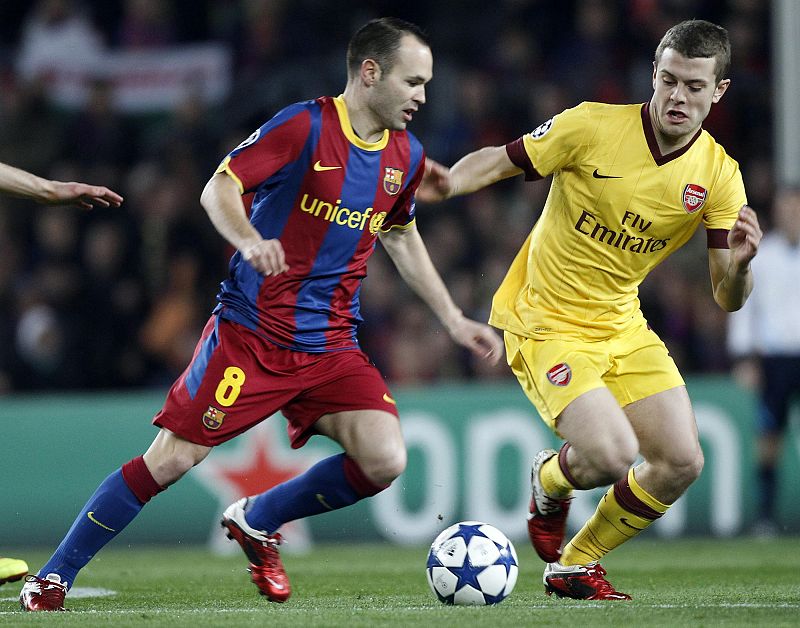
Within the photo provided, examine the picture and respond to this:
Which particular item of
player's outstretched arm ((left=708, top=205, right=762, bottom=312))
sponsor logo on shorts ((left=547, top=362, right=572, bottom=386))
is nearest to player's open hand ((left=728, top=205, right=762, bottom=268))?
player's outstretched arm ((left=708, top=205, right=762, bottom=312))

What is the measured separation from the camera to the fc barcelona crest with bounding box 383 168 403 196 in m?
5.49

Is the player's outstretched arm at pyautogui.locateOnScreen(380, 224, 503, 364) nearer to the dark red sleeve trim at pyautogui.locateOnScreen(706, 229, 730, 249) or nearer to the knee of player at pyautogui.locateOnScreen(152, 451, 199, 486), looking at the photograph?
the dark red sleeve trim at pyautogui.locateOnScreen(706, 229, 730, 249)

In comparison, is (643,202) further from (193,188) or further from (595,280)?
(193,188)

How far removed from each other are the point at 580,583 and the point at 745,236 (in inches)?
59.9

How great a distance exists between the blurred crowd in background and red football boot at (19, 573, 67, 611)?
536cm

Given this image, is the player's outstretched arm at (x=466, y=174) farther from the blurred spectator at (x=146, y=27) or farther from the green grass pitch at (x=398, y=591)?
the blurred spectator at (x=146, y=27)

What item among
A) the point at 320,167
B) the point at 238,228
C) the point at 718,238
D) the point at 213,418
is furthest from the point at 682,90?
the point at 213,418

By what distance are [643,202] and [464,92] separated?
6.54 metres

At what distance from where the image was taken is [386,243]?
19.2ft

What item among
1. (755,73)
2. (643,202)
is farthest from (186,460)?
(755,73)

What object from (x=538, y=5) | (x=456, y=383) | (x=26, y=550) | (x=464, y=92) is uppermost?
(x=538, y=5)

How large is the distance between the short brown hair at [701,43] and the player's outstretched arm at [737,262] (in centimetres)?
60

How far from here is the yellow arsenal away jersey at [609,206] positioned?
5730 millimetres

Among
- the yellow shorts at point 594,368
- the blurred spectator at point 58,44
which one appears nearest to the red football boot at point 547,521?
the yellow shorts at point 594,368
